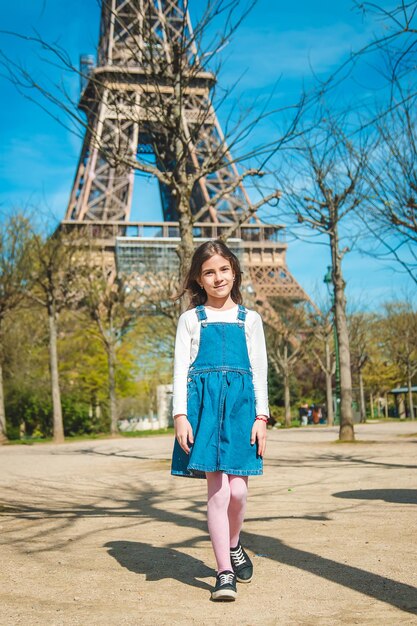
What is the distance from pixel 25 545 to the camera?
444cm

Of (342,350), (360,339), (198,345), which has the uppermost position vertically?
(360,339)

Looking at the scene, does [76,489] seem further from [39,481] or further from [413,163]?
[413,163]

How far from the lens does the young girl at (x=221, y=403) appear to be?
323 cm

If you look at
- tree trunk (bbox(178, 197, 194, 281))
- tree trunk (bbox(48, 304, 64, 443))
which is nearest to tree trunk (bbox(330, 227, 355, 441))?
tree trunk (bbox(178, 197, 194, 281))

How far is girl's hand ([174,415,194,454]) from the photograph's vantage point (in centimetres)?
326

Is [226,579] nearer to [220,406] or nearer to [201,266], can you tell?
[220,406]

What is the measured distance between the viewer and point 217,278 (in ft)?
11.6

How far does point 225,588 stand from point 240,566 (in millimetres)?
353

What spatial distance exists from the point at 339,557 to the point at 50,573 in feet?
4.74

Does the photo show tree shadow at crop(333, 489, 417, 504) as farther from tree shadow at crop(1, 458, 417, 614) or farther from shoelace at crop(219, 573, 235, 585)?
shoelace at crop(219, 573, 235, 585)

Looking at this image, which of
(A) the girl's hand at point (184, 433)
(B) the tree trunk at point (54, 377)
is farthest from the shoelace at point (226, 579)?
(B) the tree trunk at point (54, 377)

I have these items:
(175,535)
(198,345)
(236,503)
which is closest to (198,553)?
(175,535)

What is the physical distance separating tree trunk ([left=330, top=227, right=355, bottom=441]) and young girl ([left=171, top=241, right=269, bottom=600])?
1068 centimetres

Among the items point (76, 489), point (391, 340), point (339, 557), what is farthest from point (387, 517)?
point (391, 340)
